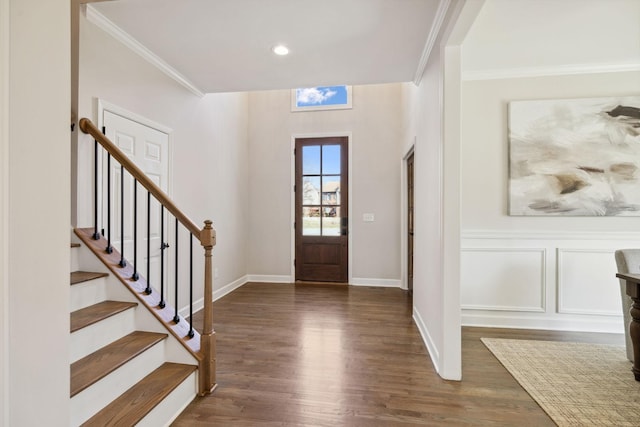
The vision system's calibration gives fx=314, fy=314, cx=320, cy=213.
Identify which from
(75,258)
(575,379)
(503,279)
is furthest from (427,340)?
(75,258)

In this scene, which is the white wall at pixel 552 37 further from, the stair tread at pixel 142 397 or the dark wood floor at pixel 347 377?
the stair tread at pixel 142 397

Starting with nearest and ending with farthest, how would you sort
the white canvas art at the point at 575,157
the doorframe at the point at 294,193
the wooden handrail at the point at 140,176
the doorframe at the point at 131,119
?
the wooden handrail at the point at 140,176, the doorframe at the point at 131,119, the white canvas art at the point at 575,157, the doorframe at the point at 294,193

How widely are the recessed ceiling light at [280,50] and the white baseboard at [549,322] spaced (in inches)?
123

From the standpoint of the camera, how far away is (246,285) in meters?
5.09

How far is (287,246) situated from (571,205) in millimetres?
3818

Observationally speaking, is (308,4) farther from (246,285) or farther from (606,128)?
(246,285)

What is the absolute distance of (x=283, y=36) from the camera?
8.26 feet

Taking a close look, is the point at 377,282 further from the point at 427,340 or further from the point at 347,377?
the point at 347,377

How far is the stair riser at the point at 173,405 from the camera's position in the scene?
63.3 inches

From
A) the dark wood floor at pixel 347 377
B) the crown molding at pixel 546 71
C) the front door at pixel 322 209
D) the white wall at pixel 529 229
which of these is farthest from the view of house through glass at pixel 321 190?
the crown molding at pixel 546 71

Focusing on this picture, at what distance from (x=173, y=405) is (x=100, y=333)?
58 centimetres

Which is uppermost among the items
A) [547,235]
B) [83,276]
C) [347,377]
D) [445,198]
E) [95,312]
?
[445,198]

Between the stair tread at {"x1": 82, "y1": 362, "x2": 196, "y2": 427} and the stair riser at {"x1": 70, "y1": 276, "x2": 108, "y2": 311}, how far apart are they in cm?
58
